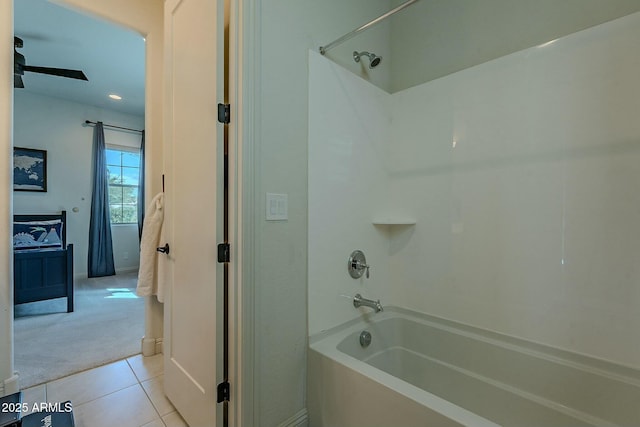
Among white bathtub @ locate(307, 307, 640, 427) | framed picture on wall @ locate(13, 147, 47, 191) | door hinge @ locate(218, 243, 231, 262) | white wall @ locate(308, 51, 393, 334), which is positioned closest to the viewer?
white bathtub @ locate(307, 307, 640, 427)

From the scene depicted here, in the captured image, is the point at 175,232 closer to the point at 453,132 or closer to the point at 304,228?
the point at 304,228

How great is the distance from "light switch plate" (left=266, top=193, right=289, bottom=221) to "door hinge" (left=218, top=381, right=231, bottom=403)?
779 mm

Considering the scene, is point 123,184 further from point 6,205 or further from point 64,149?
point 6,205

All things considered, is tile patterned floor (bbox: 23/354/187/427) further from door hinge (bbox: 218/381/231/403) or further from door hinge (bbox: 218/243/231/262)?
door hinge (bbox: 218/243/231/262)

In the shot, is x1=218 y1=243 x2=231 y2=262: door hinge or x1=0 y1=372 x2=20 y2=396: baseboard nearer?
x1=218 y1=243 x2=231 y2=262: door hinge

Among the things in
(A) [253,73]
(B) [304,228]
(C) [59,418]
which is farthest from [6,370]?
(A) [253,73]

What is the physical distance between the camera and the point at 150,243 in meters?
2.07

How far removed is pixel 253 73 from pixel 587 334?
76.6 inches

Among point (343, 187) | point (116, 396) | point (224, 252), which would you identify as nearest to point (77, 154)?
point (116, 396)

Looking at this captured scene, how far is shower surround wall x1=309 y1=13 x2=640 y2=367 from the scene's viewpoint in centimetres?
126

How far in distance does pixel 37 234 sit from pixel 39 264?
2.40 feet

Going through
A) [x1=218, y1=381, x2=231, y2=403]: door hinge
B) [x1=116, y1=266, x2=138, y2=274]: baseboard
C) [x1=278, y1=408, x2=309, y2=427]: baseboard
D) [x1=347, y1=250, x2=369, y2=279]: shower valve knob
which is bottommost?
[x1=116, y1=266, x2=138, y2=274]: baseboard

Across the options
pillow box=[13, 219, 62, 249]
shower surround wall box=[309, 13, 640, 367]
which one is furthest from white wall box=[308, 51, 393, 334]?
pillow box=[13, 219, 62, 249]

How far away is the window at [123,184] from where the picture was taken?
5.06 m
